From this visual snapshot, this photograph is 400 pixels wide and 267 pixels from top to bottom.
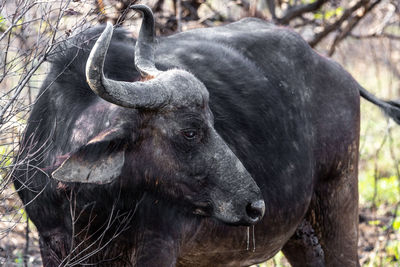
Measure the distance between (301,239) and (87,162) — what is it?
258 centimetres

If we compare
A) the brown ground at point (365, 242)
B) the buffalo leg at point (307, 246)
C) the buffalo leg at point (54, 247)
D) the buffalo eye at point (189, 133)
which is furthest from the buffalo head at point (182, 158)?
the brown ground at point (365, 242)

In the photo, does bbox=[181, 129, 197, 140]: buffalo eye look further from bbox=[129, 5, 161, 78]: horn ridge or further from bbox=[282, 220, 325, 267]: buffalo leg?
bbox=[282, 220, 325, 267]: buffalo leg

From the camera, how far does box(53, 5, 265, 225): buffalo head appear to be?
4.12 meters

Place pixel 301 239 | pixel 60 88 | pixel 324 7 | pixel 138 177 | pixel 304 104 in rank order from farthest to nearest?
pixel 324 7 < pixel 301 239 < pixel 304 104 < pixel 60 88 < pixel 138 177

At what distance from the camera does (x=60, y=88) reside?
4.60 metres

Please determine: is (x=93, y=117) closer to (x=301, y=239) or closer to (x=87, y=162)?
(x=87, y=162)

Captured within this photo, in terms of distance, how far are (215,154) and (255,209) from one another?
43 cm

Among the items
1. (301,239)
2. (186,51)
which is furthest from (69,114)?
(301,239)

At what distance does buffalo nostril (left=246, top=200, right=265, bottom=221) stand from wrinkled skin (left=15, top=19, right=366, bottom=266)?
0.13 metres

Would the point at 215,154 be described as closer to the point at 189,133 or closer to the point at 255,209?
the point at 189,133

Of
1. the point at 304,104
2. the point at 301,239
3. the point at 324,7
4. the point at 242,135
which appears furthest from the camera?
Result: the point at 324,7

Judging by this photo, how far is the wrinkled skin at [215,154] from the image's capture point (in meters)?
4.28

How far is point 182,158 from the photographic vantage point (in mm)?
4250

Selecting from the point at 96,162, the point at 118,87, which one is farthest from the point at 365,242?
the point at 118,87
